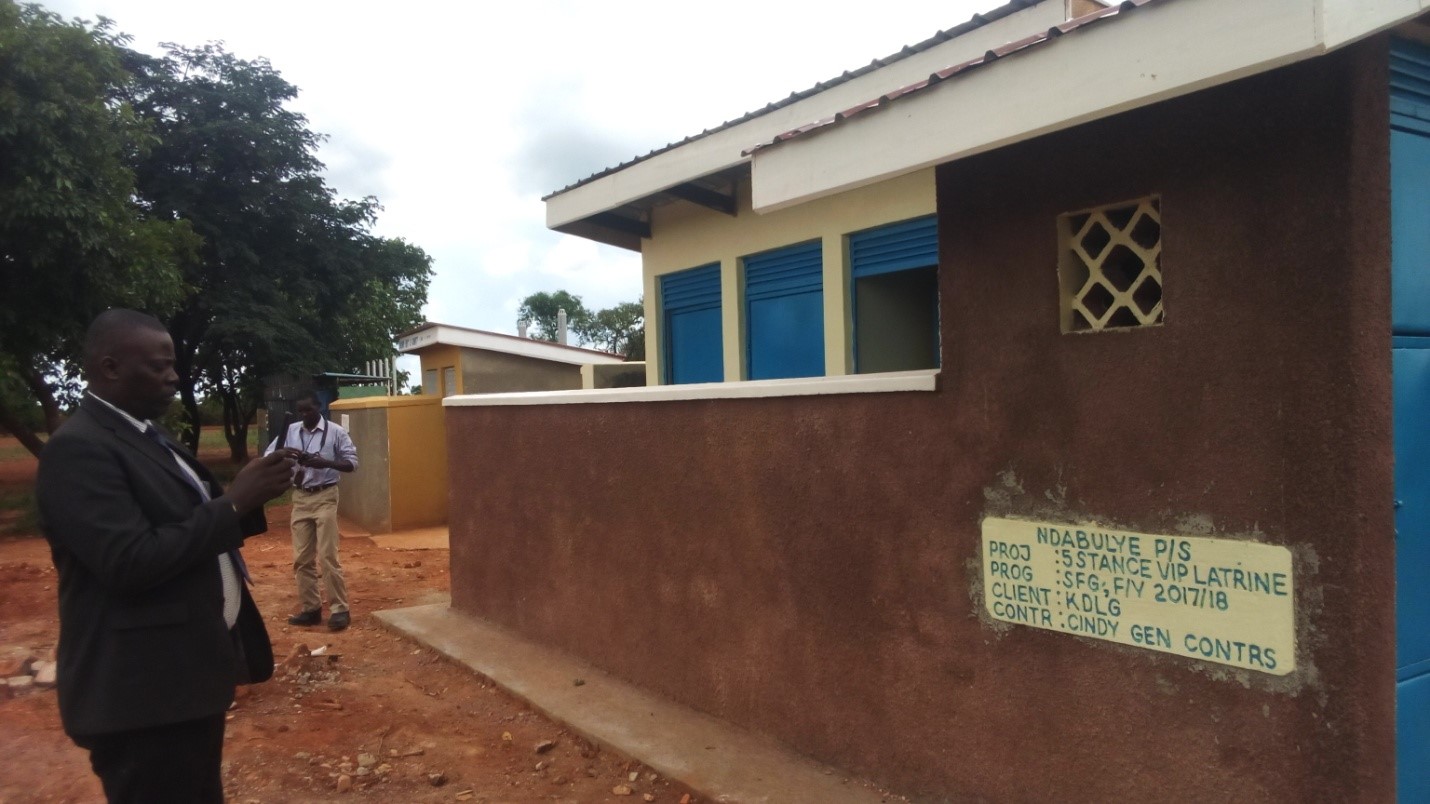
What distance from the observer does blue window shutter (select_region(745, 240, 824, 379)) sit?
23.2 ft

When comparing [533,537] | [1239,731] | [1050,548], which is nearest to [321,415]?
[533,537]

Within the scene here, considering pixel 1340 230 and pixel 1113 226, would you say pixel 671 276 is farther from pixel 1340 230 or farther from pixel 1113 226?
pixel 1340 230

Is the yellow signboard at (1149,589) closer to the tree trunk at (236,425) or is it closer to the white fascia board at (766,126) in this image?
the white fascia board at (766,126)

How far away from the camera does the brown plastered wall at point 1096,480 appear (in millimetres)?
2719

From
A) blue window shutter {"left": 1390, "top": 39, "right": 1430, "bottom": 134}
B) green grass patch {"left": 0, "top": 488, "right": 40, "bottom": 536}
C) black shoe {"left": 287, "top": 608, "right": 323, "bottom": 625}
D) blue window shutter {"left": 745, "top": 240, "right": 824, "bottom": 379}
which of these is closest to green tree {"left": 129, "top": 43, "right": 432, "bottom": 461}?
green grass patch {"left": 0, "top": 488, "right": 40, "bottom": 536}

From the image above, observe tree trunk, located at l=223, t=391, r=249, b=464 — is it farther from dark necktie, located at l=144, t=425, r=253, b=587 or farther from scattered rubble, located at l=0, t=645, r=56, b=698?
dark necktie, located at l=144, t=425, r=253, b=587

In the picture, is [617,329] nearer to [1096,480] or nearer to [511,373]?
[511,373]

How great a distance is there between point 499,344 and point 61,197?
5883mm

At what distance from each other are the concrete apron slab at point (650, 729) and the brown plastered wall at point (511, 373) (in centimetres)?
814

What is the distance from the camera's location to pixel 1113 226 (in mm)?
3250

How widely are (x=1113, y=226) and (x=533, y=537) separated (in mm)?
4725

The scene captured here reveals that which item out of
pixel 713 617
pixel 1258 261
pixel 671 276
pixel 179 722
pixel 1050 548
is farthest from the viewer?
pixel 671 276

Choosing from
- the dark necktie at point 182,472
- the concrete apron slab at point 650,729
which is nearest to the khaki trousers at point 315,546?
the concrete apron slab at point 650,729

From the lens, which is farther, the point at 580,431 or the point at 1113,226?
the point at 580,431
